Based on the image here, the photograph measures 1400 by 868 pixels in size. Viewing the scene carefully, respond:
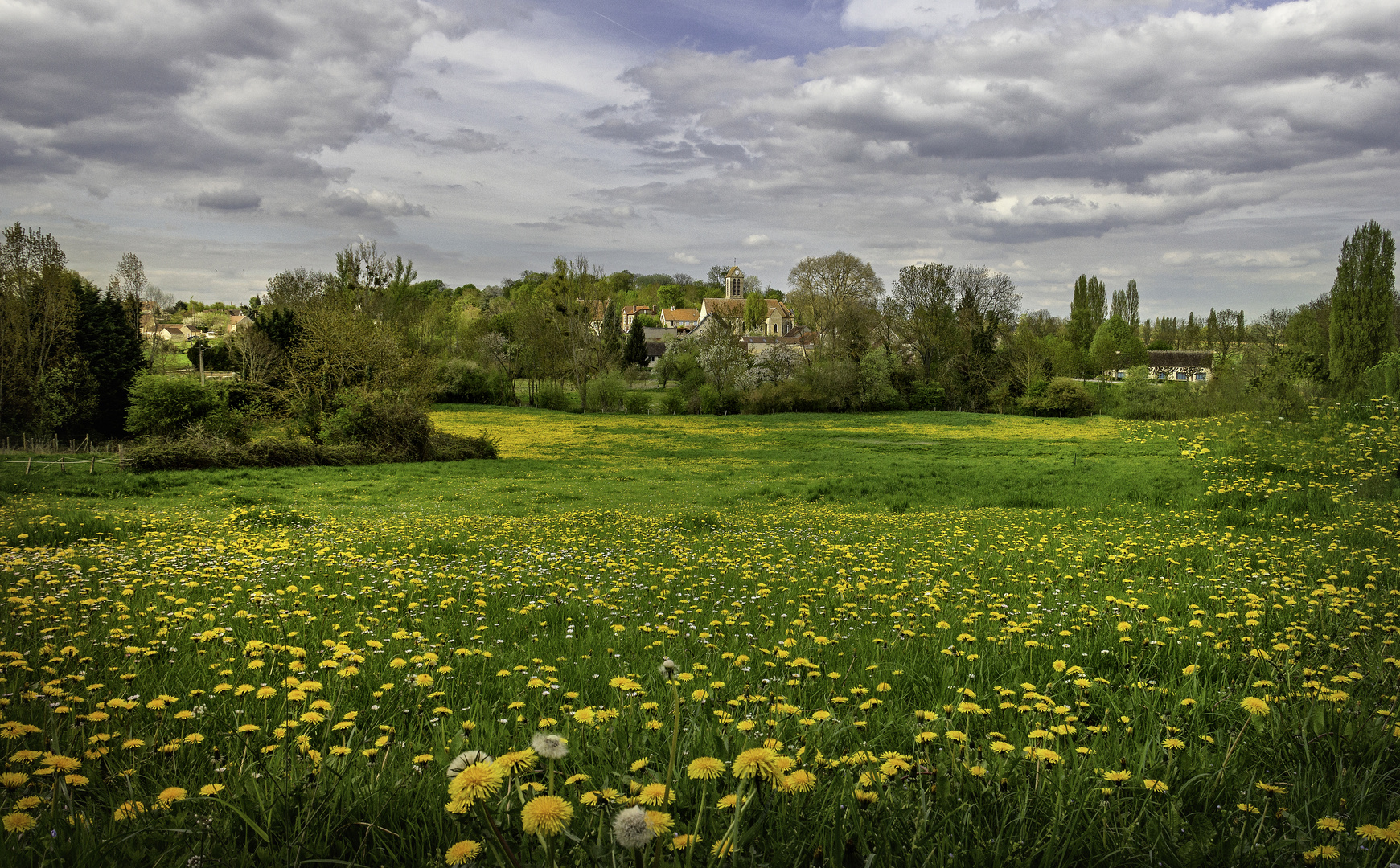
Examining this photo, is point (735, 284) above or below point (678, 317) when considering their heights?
above

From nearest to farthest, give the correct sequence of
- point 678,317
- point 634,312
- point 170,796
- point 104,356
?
1. point 170,796
2. point 104,356
3. point 634,312
4. point 678,317

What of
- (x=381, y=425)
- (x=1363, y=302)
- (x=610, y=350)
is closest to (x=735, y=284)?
(x=610, y=350)

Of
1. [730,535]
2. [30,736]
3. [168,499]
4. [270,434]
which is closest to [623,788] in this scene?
[30,736]

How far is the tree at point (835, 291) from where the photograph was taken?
62.5 m

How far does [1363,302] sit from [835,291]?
34434 mm

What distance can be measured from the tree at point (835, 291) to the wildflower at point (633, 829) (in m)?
62.5

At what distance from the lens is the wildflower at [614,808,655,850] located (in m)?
1.50

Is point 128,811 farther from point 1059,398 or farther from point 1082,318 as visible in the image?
point 1082,318

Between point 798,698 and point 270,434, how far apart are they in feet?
92.0

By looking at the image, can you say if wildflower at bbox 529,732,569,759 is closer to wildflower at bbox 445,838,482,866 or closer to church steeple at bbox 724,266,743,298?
wildflower at bbox 445,838,482,866

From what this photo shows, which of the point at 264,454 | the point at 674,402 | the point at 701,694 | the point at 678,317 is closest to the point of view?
the point at 701,694

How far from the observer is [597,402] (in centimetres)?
5791

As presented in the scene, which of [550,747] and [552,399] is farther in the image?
[552,399]

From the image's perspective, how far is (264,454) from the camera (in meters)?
24.8
